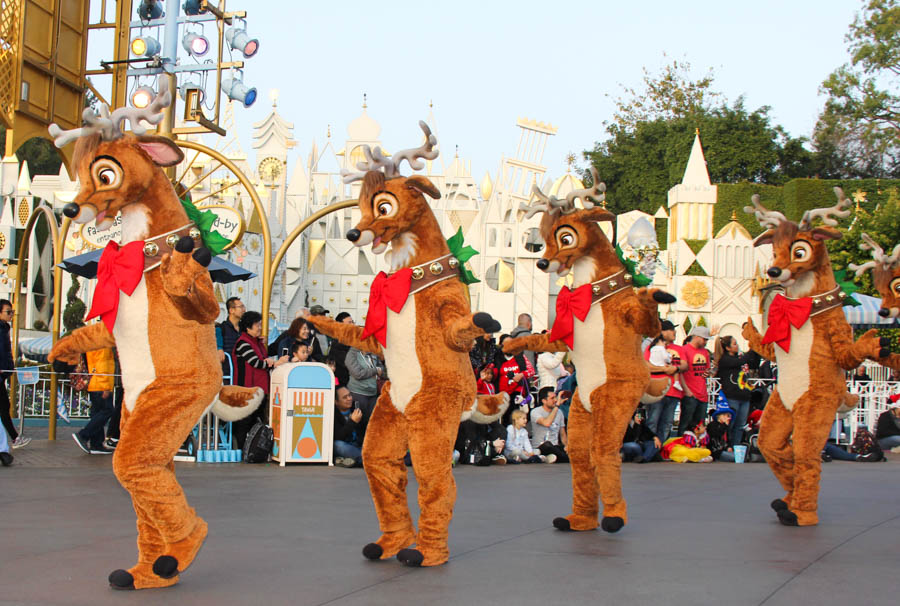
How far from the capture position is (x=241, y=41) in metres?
12.6

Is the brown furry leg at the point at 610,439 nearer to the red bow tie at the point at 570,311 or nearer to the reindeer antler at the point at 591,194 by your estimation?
the red bow tie at the point at 570,311

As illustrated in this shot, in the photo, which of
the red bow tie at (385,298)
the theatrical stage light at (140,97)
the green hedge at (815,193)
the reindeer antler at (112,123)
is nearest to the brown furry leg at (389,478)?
the red bow tie at (385,298)

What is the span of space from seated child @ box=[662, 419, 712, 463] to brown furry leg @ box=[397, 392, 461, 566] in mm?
7568

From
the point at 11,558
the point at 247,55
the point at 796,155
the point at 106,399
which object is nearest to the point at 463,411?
the point at 11,558

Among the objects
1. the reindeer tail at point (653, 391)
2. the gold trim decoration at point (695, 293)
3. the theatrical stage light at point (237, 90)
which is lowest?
the reindeer tail at point (653, 391)

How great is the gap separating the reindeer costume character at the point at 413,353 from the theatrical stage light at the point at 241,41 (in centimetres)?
751

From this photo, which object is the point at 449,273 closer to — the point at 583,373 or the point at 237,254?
the point at 583,373

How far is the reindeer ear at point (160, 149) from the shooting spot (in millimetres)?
5074

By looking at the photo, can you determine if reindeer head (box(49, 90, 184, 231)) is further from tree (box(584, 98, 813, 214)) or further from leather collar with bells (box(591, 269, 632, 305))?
tree (box(584, 98, 813, 214))

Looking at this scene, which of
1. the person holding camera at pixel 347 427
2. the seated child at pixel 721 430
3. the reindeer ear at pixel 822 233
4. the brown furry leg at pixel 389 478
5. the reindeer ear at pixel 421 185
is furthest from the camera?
the seated child at pixel 721 430

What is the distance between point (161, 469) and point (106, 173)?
145cm

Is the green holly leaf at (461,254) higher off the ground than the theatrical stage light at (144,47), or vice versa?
the theatrical stage light at (144,47)

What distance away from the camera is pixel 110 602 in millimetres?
4277

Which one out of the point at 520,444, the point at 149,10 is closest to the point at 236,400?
the point at 520,444
